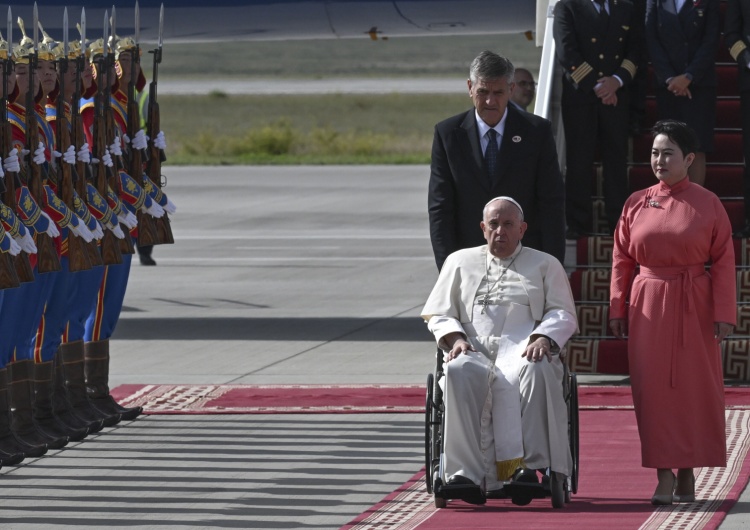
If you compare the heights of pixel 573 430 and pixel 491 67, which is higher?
pixel 491 67

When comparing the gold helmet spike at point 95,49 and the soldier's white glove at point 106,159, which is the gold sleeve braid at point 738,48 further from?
the soldier's white glove at point 106,159

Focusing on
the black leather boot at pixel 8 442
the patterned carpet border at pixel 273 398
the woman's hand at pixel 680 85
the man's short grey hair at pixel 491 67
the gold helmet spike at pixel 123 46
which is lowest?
the patterned carpet border at pixel 273 398

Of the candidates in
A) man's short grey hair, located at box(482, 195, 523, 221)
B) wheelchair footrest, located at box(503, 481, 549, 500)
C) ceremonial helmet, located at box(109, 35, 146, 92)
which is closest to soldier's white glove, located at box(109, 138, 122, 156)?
ceremonial helmet, located at box(109, 35, 146, 92)

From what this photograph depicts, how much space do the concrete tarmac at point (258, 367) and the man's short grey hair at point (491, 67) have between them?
1.78m

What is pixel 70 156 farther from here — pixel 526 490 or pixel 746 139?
pixel 746 139

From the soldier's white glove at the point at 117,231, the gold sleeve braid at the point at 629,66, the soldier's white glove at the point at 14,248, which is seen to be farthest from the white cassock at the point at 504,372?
the gold sleeve braid at the point at 629,66

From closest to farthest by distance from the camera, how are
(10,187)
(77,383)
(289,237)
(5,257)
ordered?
(5,257), (10,187), (77,383), (289,237)

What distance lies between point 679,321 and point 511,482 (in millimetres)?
1006

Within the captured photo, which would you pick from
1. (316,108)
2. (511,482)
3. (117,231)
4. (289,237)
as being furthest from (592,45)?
(316,108)

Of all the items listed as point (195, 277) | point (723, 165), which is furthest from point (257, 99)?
point (723, 165)

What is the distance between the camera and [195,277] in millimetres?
16719

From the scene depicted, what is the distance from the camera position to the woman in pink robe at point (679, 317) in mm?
6973

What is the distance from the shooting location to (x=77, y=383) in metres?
8.90

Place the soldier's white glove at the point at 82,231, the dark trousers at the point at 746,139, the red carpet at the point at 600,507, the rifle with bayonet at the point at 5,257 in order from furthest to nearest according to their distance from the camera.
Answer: the dark trousers at the point at 746,139 → the soldier's white glove at the point at 82,231 → the rifle with bayonet at the point at 5,257 → the red carpet at the point at 600,507
